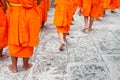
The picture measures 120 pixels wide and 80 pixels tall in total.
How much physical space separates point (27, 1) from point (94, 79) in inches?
67.7

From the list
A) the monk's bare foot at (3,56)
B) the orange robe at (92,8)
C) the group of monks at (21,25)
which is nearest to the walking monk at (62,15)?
the monk's bare foot at (3,56)

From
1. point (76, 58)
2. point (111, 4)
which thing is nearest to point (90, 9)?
point (111, 4)

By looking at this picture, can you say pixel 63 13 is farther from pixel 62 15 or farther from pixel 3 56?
pixel 3 56

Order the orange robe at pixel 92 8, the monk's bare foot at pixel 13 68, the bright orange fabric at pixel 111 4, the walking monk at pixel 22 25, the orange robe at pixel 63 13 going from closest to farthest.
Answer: the walking monk at pixel 22 25 → the monk's bare foot at pixel 13 68 → the orange robe at pixel 63 13 → the orange robe at pixel 92 8 → the bright orange fabric at pixel 111 4

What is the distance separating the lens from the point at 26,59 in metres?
5.52

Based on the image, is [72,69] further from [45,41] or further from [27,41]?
[45,41]

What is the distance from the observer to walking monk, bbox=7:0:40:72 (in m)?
5.03

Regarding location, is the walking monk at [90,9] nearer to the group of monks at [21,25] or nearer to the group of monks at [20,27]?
the group of monks at [20,27]

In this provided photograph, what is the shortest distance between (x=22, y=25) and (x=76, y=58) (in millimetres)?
1585

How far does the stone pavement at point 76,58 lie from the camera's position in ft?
17.5

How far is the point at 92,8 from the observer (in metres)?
8.43

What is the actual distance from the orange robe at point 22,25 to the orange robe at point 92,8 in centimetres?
325

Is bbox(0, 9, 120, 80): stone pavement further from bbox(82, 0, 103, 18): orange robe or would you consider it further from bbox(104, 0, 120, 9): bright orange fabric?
bbox(104, 0, 120, 9): bright orange fabric

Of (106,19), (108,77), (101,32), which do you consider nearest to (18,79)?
(108,77)
